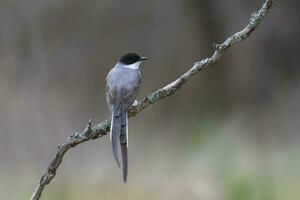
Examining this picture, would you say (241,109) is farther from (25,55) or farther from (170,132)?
(25,55)

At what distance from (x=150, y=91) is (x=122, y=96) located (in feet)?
18.1

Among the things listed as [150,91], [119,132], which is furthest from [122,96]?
[150,91]

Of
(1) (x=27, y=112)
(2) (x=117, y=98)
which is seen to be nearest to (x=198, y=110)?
(1) (x=27, y=112)

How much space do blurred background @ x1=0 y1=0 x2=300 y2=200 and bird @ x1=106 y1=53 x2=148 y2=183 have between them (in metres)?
3.97

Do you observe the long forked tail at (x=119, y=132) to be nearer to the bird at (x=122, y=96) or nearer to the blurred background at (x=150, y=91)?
the bird at (x=122, y=96)

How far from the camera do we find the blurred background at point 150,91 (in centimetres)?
944

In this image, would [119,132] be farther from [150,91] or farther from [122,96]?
[150,91]

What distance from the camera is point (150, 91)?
10.4 meters

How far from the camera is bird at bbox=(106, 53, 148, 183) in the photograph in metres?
4.32

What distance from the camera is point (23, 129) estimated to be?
33.0ft

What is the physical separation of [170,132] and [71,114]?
1223 mm

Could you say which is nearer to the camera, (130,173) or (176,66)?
(130,173)

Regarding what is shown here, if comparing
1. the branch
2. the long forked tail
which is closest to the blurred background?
the long forked tail

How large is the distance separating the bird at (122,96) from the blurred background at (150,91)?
3965 millimetres
